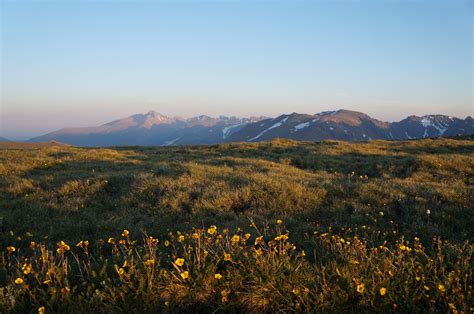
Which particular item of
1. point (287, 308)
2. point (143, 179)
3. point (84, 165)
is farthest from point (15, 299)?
point (84, 165)

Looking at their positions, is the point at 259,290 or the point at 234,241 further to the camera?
the point at 234,241

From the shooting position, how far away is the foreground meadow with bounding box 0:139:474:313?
352 cm

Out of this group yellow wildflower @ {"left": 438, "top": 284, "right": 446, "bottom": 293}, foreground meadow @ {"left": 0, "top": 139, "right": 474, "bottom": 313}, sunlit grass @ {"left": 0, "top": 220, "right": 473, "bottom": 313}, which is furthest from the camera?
foreground meadow @ {"left": 0, "top": 139, "right": 474, "bottom": 313}

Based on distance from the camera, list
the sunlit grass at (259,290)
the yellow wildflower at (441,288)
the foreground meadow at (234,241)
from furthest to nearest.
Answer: the foreground meadow at (234,241) < the sunlit grass at (259,290) < the yellow wildflower at (441,288)

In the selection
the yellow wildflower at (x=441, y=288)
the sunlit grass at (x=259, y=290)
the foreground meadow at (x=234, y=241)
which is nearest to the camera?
the yellow wildflower at (x=441, y=288)

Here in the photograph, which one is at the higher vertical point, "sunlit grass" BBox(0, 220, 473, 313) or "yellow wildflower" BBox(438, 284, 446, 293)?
"yellow wildflower" BBox(438, 284, 446, 293)

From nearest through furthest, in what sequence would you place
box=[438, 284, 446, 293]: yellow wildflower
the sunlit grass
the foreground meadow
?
box=[438, 284, 446, 293]: yellow wildflower < the sunlit grass < the foreground meadow

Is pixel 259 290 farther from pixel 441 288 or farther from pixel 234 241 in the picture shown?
pixel 441 288

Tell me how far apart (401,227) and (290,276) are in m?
3.84

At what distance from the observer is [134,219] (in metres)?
7.20

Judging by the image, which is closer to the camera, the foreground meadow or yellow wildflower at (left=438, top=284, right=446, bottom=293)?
yellow wildflower at (left=438, top=284, right=446, bottom=293)

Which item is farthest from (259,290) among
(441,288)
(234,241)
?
(441,288)

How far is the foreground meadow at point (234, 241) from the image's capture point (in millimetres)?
3520

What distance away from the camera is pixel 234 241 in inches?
164
